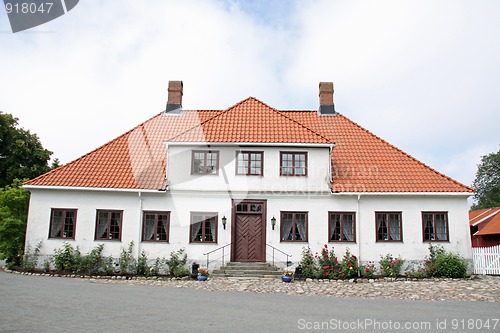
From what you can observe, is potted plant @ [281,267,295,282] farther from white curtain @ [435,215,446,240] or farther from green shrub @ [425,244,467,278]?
white curtain @ [435,215,446,240]

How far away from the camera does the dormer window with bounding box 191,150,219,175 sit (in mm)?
18359

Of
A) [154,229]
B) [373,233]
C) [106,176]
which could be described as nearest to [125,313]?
[154,229]

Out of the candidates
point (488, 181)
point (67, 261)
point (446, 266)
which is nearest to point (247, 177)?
point (67, 261)

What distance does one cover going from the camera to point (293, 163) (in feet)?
60.5

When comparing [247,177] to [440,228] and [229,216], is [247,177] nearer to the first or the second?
[229,216]

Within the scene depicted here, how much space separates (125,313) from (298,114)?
15.8 m

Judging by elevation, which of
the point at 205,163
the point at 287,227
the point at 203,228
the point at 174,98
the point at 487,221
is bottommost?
the point at 203,228

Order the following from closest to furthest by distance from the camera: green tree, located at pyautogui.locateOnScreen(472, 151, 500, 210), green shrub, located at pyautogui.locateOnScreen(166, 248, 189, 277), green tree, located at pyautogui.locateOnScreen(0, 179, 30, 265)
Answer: green shrub, located at pyautogui.locateOnScreen(166, 248, 189, 277)
green tree, located at pyautogui.locateOnScreen(0, 179, 30, 265)
green tree, located at pyautogui.locateOnScreen(472, 151, 500, 210)

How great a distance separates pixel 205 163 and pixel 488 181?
54.8 metres

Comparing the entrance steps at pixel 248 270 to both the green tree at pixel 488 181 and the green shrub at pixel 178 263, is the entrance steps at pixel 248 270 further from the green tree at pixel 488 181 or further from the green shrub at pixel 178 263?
the green tree at pixel 488 181

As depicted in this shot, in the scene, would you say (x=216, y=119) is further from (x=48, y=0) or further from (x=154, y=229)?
(x=48, y=0)

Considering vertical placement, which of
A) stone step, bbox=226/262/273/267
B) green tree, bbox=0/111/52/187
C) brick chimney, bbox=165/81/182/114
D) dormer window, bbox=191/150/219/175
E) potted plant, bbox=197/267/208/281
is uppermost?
brick chimney, bbox=165/81/182/114

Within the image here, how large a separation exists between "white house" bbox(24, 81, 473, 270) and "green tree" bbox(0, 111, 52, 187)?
1252 cm

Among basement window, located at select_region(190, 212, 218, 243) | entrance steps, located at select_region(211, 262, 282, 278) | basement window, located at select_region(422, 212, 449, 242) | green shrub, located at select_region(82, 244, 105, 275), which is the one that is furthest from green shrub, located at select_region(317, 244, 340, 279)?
green shrub, located at select_region(82, 244, 105, 275)
